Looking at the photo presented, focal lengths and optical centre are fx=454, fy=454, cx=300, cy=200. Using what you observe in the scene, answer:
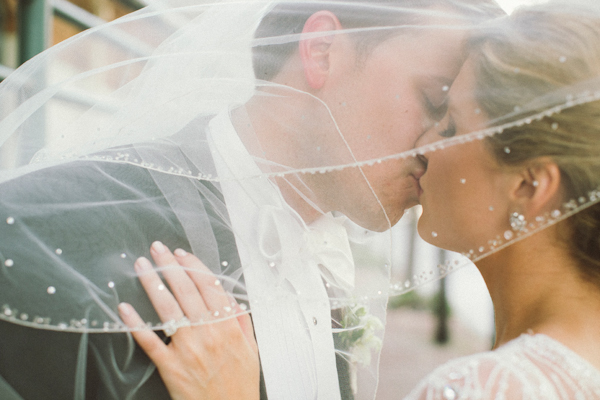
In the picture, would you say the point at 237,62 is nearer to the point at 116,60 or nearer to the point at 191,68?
the point at 191,68

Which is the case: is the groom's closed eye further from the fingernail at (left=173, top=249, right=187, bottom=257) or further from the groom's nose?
the fingernail at (left=173, top=249, right=187, bottom=257)

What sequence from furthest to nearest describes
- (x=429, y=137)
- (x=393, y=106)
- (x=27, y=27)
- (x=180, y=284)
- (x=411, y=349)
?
(x=27, y=27), (x=411, y=349), (x=393, y=106), (x=429, y=137), (x=180, y=284)

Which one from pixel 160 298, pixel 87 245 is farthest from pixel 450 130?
pixel 87 245

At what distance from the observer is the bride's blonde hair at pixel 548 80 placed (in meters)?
1.06

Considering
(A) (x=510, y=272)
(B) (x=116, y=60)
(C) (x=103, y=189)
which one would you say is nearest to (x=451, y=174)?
(A) (x=510, y=272)

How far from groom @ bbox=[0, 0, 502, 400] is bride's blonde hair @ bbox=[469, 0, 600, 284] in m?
0.14

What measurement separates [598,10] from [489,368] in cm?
89

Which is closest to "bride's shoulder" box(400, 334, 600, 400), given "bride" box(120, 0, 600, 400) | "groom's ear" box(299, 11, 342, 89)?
"bride" box(120, 0, 600, 400)

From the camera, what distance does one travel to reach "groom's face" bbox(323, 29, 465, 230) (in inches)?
50.0

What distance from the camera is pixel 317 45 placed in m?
1.37

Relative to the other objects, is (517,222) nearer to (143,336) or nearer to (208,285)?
(208,285)

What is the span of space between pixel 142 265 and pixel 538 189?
102 cm

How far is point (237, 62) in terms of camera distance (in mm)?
1417

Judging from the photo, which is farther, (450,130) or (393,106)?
(393,106)
